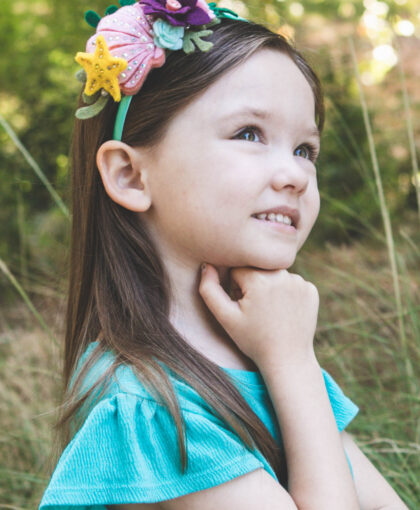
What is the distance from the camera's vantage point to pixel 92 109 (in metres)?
1.49

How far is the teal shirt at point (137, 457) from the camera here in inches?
44.4

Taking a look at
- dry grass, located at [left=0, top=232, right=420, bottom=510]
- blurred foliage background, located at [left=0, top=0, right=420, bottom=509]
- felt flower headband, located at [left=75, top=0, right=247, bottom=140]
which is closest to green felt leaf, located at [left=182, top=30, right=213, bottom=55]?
felt flower headband, located at [left=75, top=0, right=247, bottom=140]

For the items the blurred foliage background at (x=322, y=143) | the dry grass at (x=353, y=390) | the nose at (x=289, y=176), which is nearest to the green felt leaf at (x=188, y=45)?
the nose at (x=289, y=176)

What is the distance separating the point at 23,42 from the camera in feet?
16.3

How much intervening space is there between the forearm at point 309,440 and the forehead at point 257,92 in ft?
1.91

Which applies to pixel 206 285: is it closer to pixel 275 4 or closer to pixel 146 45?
pixel 146 45

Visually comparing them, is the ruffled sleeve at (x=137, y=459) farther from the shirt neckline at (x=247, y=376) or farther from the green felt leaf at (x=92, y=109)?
the green felt leaf at (x=92, y=109)

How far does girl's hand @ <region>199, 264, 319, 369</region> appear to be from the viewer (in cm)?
137

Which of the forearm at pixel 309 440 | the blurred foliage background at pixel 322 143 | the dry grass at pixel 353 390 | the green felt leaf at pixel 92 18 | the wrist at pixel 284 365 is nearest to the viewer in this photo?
the forearm at pixel 309 440

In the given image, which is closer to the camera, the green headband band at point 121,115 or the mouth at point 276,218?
the mouth at point 276,218

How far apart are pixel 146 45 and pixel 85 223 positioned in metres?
0.48

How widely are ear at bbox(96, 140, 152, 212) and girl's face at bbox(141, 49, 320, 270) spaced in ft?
0.10

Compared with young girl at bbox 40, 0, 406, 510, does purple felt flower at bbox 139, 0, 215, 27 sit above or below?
above

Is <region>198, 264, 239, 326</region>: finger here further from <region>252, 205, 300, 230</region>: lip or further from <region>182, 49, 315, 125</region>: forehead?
<region>182, 49, 315, 125</region>: forehead
